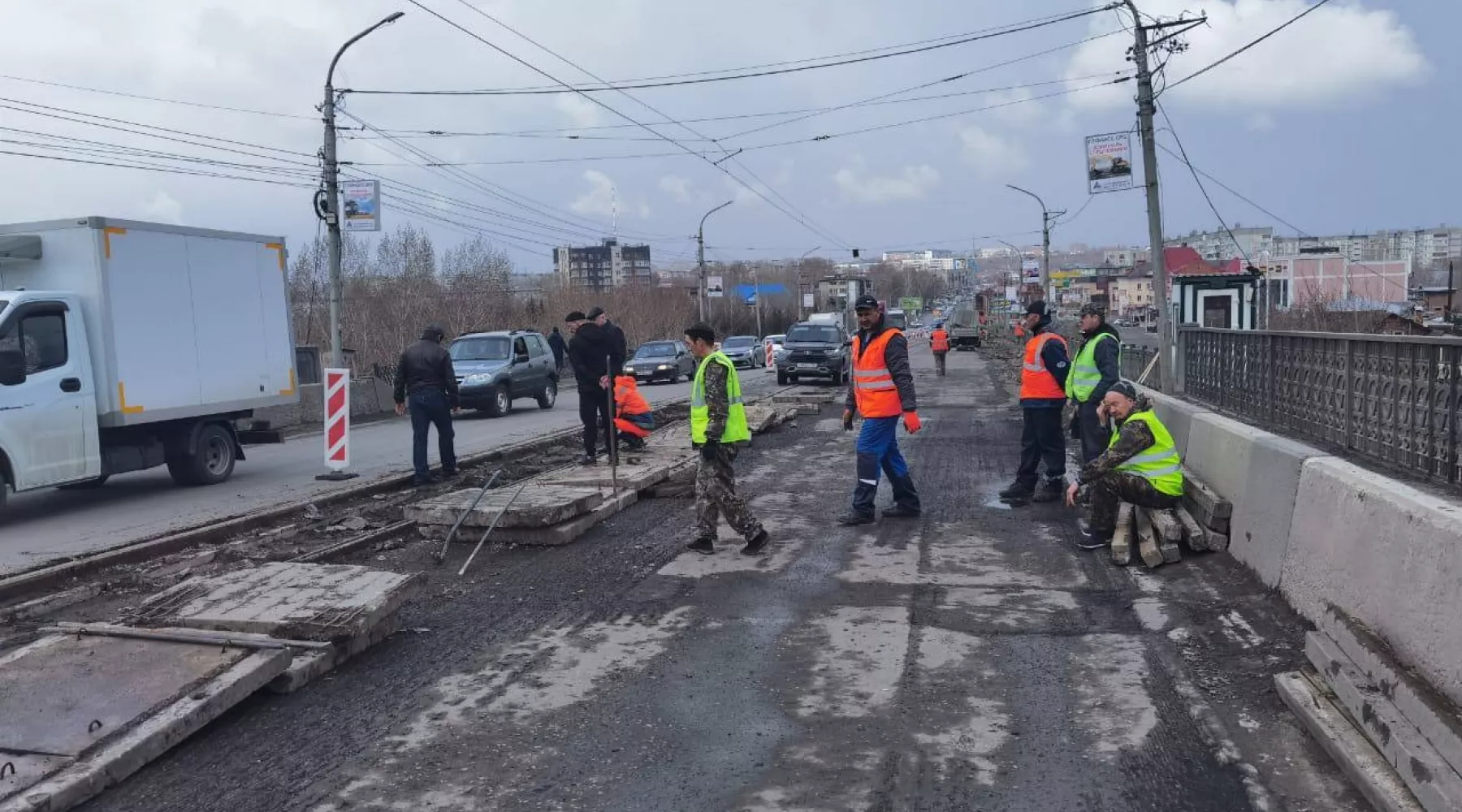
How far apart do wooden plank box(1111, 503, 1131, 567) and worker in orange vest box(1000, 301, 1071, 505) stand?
232 centimetres

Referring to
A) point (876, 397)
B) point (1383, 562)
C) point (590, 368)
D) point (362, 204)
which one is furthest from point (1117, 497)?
point (362, 204)

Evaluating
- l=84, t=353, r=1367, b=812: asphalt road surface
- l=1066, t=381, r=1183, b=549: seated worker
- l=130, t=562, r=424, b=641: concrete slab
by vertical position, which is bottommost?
l=84, t=353, r=1367, b=812: asphalt road surface

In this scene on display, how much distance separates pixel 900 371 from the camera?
9141mm

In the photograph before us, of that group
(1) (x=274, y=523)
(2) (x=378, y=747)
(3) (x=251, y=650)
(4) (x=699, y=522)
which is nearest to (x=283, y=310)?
(1) (x=274, y=523)

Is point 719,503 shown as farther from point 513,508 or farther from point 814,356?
point 814,356

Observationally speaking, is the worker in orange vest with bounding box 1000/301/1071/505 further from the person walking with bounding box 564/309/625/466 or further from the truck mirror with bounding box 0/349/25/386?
the truck mirror with bounding box 0/349/25/386

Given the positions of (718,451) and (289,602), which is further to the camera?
(718,451)

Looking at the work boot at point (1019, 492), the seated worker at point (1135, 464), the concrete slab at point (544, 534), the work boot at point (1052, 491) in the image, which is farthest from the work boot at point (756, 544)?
the work boot at point (1052, 491)

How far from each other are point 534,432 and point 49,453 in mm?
8666

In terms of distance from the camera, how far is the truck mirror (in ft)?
34.0

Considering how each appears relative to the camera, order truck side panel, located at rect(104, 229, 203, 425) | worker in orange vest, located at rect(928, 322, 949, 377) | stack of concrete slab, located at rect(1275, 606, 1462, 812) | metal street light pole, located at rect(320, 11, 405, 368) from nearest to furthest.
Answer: stack of concrete slab, located at rect(1275, 606, 1462, 812)
truck side panel, located at rect(104, 229, 203, 425)
metal street light pole, located at rect(320, 11, 405, 368)
worker in orange vest, located at rect(928, 322, 949, 377)

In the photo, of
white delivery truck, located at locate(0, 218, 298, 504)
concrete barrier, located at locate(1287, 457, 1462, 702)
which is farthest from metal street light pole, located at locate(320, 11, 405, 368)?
concrete barrier, located at locate(1287, 457, 1462, 702)

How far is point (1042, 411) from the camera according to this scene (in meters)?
10.2

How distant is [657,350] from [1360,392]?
29.0m
